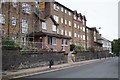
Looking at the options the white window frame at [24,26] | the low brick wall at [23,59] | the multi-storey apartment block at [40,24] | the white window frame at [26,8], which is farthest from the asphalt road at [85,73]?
the white window frame at [26,8]

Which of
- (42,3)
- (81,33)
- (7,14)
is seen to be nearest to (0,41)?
(7,14)

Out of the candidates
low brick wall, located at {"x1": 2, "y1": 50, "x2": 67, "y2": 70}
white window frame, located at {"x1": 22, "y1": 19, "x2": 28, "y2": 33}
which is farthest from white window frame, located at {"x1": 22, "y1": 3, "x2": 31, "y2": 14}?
low brick wall, located at {"x1": 2, "y1": 50, "x2": 67, "y2": 70}

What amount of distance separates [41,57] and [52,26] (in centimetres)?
2273

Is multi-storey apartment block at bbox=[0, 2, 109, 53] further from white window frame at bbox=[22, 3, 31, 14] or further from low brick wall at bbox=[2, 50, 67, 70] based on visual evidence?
low brick wall at bbox=[2, 50, 67, 70]

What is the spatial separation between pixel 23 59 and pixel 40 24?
22975 mm

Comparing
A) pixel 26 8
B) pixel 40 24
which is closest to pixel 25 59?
pixel 26 8

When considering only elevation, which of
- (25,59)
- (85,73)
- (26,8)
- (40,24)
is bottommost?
(85,73)

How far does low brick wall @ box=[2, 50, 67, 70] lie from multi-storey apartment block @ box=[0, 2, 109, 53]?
64.9 inches

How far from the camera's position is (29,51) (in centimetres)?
3219

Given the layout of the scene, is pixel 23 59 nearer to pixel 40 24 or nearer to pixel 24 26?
pixel 24 26

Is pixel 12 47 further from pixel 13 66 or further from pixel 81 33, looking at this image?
pixel 81 33

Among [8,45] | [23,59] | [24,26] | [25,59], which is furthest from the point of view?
[24,26]

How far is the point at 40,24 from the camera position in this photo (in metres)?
52.4

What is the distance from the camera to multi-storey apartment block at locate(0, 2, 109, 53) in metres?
39.8
